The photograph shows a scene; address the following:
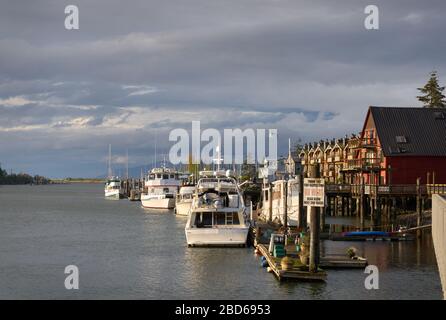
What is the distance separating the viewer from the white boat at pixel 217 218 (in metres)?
45.4

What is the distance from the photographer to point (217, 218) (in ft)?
160

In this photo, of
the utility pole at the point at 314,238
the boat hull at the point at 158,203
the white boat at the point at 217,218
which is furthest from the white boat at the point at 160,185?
the utility pole at the point at 314,238

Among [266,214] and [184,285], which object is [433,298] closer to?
[184,285]

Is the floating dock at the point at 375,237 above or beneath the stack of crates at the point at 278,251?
beneath

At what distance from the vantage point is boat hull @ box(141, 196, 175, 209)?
105 m

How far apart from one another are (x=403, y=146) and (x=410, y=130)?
3.40 metres

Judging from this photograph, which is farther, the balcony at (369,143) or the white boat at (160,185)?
the white boat at (160,185)

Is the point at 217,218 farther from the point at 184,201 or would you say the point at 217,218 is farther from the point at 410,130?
the point at 410,130

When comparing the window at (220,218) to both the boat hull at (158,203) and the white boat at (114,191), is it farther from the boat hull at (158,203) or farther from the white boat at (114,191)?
the white boat at (114,191)

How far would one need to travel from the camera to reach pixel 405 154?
3049 inches

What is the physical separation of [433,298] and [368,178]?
5468 cm

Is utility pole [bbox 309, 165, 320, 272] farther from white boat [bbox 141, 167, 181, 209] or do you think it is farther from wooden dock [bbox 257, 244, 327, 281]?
white boat [bbox 141, 167, 181, 209]
